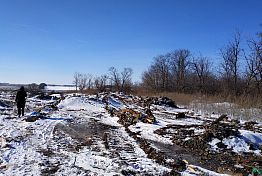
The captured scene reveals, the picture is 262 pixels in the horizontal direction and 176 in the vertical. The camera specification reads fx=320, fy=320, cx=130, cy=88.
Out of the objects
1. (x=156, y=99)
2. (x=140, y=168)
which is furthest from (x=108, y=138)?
(x=156, y=99)

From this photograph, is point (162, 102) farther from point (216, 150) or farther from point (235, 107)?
point (216, 150)

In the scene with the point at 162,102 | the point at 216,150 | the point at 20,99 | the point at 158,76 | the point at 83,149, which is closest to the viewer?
the point at 83,149

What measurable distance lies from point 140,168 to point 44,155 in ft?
9.48

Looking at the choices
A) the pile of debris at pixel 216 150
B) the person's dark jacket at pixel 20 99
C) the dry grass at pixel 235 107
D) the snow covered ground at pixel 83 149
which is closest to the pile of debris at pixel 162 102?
the dry grass at pixel 235 107

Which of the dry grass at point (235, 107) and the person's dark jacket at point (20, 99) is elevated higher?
the person's dark jacket at point (20, 99)

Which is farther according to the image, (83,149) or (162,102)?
(162,102)

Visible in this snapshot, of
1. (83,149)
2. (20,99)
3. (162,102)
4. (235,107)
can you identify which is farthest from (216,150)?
(162,102)

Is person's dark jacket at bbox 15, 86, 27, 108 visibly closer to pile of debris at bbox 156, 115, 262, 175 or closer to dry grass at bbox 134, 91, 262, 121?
pile of debris at bbox 156, 115, 262, 175

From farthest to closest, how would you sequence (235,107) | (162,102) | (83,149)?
(162,102) < (235,107) < (83,149)

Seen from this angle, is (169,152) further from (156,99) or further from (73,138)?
(156,99)

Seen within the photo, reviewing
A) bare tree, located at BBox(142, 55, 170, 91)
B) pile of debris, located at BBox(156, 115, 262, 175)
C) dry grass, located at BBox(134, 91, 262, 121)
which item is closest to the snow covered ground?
pile of debris, located at BBox(156, 115, 262, 175)

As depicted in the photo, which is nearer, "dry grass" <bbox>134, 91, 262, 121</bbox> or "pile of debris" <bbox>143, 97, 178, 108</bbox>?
"dry grass" <bbox>134, 91, 262, 121</bbox>

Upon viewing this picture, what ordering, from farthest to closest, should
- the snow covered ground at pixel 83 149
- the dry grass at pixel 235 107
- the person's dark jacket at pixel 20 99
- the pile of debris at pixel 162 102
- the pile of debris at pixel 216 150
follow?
the pile of debris at pixel 162 102, the person's dark jacket at pixel 20 99, the dry grass at pixel 235 107, the pile of debris at pixel 216 150, the snow covered ground at pixel 83 149

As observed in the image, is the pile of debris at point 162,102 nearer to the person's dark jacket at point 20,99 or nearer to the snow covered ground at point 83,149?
the person's dark jacket at point 20,99
